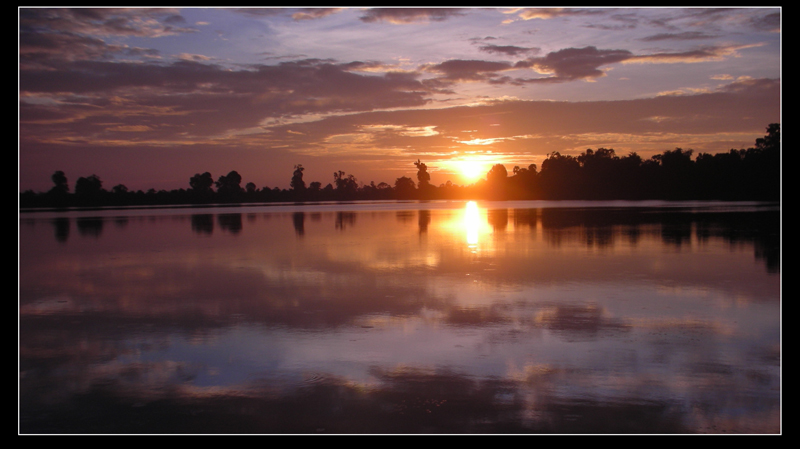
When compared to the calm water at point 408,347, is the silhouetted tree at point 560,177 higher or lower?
higher

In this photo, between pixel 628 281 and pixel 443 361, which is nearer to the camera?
pixel 443 361

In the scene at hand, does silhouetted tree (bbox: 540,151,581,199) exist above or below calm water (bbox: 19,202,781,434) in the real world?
above

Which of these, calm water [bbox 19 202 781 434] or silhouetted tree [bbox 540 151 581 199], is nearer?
calm water [bbox 19 202 781 434]

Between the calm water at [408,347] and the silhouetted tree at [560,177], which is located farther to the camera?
the silhouetted tree at [560,177]

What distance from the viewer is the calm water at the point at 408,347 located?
449 centimetres

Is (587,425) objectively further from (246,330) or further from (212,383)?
(246,330)

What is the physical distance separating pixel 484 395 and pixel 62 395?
13.6ft

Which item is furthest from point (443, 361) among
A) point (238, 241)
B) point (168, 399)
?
point (238, 241)

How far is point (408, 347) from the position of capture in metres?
6.14

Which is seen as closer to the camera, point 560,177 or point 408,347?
point 408,347

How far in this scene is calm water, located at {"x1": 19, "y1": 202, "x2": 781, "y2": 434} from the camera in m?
4.49
